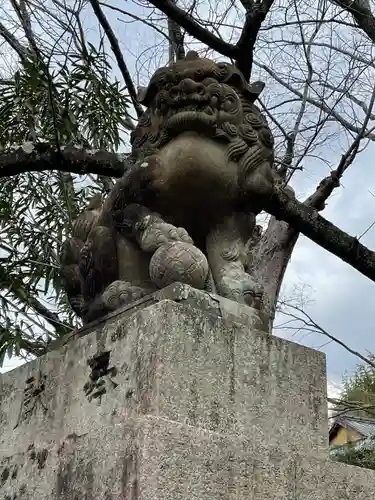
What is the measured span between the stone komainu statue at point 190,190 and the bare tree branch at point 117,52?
324cm

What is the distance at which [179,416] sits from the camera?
67.0 inches

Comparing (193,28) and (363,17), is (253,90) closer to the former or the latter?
(193,28)

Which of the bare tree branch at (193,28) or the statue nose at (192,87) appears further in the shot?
the bare tree branch at (193,28)

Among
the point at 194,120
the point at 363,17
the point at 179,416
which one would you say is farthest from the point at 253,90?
the point at 363,17

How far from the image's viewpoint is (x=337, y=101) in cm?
551

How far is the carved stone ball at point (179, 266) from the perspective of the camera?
1.96 m

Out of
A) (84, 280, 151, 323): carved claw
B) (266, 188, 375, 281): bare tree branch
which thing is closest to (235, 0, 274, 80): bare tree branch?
(266, 188, 375, 281): bare tree branch

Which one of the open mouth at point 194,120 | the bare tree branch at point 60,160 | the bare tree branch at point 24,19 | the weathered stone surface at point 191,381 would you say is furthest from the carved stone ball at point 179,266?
the bare tree branch at point 24,19

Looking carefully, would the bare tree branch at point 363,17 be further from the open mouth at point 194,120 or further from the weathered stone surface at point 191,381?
the weathered stone surface at point 191,381

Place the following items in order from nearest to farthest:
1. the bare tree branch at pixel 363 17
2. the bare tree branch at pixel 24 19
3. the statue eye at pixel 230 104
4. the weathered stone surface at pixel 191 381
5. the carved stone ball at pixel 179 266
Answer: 1. the weathered stone surface at pixel 191 381
2. the carved stone ball at pixel 179 266
3. the statue eye at pixel 230 104
4. the bare tree branch at pixel 363 17
5. the bare tree branch at pixel 24 19

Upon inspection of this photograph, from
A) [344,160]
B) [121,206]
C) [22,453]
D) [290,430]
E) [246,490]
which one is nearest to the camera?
[246,490]

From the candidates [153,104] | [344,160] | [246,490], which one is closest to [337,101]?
[344,160]

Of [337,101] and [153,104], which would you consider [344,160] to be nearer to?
[337,101]

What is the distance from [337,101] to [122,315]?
4024 millimetres
